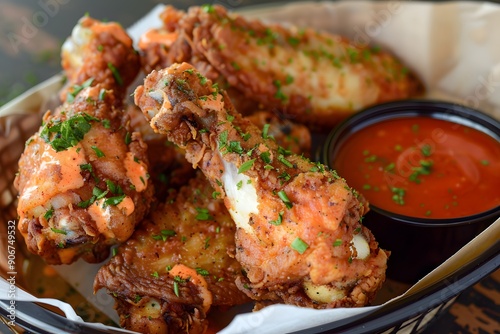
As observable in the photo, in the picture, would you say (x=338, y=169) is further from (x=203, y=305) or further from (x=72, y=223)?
(x=72, y=223)

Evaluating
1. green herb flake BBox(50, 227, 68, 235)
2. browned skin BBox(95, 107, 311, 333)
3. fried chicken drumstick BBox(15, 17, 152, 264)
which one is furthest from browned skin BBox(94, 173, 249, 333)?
green herb flake BBox(50, 227, 68, 235)

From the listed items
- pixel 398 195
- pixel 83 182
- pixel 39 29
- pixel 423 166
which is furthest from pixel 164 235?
pixel 39 29

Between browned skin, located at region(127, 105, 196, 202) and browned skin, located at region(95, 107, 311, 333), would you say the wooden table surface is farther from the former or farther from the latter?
browned skin, located at region(95, 107, 311, 333)

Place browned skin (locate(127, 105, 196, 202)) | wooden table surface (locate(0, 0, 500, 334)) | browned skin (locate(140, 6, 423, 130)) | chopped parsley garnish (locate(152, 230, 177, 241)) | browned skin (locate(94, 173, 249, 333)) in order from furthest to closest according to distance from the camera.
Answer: wooden table surface (locate(0, 0, 500, 334)), browned skin (locate(140, 6, 423, 130)), browned skin (locate(127, 105, 196, 202)), chopped parsley garnish (locate(152, 230, 177, 241)), browned skin (locate(94, 173, 249, 333))

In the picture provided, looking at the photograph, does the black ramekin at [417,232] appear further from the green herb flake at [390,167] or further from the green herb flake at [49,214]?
the green herb flake at [49,214]

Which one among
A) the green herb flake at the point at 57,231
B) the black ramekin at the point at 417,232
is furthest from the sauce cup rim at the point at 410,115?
the green herb flake at the point at 57,231

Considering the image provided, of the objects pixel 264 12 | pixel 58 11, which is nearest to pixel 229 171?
pixel 264 12
